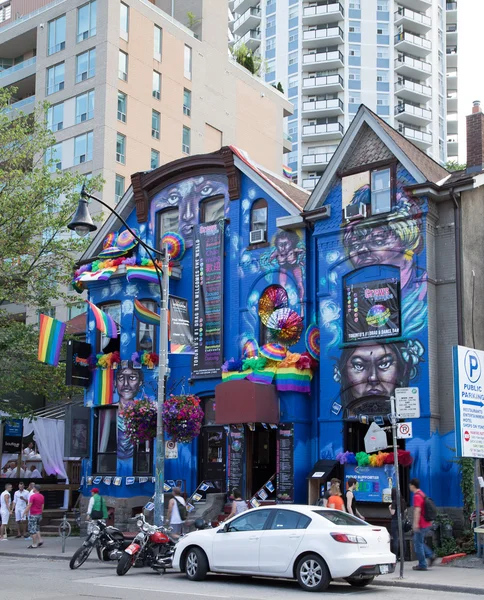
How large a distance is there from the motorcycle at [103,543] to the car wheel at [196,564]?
9.23ft

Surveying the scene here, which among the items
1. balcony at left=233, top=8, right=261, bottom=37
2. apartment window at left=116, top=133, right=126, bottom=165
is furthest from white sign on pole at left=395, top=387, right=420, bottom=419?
balcony at left=233, top=8, right=261, bottom=37

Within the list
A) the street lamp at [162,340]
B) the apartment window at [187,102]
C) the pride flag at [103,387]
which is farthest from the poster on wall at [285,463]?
the apartment window at [187,102]

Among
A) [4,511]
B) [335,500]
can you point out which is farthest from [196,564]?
[4,511]

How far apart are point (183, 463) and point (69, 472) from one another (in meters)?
8.40

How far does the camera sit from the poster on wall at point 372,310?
2338cm

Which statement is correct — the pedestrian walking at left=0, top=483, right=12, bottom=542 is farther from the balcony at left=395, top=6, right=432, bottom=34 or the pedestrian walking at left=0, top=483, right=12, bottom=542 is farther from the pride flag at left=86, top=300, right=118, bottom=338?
the balcony at left=395, top=6, right=432, bottom=34

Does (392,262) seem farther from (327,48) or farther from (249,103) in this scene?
(327,48)

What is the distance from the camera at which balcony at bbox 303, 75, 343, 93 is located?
250 feet

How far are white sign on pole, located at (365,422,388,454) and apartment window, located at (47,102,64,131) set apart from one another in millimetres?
34146

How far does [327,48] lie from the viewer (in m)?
78.1

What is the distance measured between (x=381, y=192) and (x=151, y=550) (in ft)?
38.4

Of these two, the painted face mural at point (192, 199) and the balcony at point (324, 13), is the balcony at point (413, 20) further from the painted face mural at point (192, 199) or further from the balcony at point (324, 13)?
the painted face mural at point (192, 199)

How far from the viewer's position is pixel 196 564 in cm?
1667

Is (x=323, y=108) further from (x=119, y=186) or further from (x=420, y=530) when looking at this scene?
(x=420, y=530)
